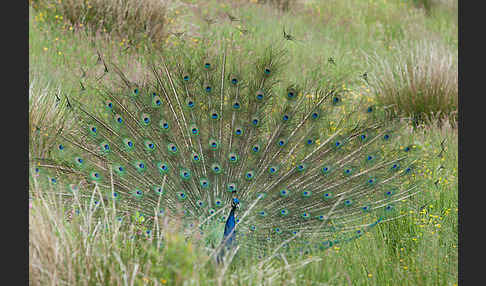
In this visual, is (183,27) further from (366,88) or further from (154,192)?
(154,192)

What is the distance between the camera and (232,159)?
17.7ft

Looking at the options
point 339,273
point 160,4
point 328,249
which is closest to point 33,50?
point 160,4

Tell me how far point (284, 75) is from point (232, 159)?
3.90 meters

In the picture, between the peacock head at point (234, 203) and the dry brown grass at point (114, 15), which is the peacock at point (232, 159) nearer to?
the peacock head at point (234, 203)

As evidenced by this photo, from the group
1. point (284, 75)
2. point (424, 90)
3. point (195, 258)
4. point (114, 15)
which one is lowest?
point (195, 258)

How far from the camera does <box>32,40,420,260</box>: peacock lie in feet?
17.1

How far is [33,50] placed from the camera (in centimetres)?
843

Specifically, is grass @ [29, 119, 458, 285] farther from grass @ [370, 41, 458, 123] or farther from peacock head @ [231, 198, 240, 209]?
grass @ [370, 41, 458, 123]

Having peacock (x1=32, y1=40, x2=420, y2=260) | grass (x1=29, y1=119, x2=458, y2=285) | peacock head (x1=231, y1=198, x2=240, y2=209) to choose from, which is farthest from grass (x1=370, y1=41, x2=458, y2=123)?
peacock head (x1=231, y1=198, x2=240, y2=209)

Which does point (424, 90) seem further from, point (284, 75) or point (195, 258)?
point (195, 258)

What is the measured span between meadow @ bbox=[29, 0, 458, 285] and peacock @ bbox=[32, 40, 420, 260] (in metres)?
0.34

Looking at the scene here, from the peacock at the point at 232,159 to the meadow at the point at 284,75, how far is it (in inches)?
13.4

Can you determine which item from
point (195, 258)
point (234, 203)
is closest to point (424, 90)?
point (234, 203)

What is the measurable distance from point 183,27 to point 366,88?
402cm
